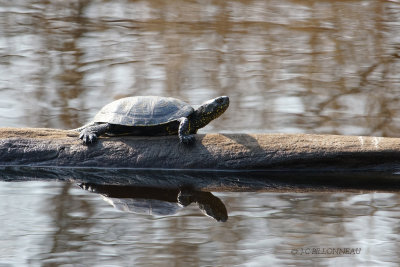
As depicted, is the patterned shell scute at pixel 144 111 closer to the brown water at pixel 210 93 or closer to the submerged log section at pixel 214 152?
the submerged log section at pixel 214 152

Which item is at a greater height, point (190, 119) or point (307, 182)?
point (190, 119)

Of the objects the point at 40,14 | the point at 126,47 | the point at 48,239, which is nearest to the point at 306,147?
the point at 48,239

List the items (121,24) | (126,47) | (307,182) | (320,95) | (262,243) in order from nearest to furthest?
(262,243) < (307,182) < (320,95) < (126,47) < (121,24)

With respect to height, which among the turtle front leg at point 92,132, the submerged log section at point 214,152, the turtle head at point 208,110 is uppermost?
the turtle head at point 208,110

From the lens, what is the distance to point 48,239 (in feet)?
15.2

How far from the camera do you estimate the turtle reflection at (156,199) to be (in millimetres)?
5227

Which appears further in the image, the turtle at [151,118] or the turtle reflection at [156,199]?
the turtle at [151,118]

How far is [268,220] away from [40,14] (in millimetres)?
9490

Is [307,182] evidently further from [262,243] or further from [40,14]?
[40,14]

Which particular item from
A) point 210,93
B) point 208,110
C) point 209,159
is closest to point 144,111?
point 208,110

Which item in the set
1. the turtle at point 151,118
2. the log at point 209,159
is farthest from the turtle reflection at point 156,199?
the turtle at point 151,118

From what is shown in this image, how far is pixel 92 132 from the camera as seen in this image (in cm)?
613

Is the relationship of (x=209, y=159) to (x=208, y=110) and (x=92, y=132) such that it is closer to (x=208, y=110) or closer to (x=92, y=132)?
(x=208, y=110)

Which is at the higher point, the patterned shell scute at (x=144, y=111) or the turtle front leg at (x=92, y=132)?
the patterned shell scute at (x=144, y=111)
